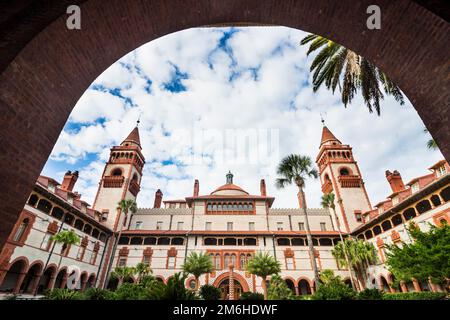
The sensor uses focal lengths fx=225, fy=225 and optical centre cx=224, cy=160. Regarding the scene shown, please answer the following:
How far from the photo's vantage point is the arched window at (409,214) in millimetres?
21609

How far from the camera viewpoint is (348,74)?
344 inches

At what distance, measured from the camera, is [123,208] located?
32.9 m

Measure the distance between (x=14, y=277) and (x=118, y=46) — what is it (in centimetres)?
2617

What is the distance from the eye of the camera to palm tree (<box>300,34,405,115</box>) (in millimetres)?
8203

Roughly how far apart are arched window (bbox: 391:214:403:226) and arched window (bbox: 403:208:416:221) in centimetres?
75

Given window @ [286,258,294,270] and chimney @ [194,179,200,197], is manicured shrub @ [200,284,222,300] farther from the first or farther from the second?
chimney @ [194,179,200,197]

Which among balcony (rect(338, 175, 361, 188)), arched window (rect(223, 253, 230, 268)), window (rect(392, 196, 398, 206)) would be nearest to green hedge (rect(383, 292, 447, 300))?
window (rect(392, 196, 398, 206))

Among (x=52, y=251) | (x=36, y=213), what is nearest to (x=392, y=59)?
(x=36, y=213)

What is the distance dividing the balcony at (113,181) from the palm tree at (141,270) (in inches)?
534

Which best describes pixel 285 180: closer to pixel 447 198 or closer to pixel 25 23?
pixel 447 198

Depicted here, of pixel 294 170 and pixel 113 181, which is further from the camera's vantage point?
pixel 113 181

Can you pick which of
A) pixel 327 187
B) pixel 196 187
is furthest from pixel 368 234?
pixel 196 187

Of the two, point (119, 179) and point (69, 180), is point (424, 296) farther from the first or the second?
point (69, 180)

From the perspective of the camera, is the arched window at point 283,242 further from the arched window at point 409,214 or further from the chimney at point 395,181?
the chimney at point 395,181
